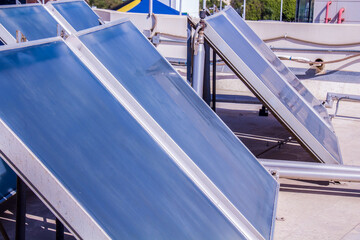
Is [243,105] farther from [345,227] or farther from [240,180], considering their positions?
[240,180]

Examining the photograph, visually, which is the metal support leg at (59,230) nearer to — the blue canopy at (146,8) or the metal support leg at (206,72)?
the metal support leg at (206,72)

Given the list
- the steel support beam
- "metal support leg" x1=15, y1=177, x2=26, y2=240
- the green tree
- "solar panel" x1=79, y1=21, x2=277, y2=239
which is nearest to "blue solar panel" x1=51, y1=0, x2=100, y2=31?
the steel support beam

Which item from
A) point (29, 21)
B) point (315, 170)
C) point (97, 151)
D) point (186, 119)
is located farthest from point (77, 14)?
point (97, 151)

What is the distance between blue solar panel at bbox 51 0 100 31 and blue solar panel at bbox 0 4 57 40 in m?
0.43

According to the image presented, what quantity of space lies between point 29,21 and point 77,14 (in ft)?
4.65

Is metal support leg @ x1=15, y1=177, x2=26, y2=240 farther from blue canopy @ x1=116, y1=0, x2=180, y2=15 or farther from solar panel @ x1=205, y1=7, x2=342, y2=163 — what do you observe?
blue canopy @ x1=116, y1=0, x2=180, y2=15

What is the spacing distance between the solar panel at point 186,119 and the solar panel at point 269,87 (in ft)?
3.38

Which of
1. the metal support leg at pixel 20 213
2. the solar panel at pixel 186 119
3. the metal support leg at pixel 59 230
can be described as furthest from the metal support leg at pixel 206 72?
the metal support leg at pixel 20 213

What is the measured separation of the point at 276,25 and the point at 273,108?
250 inches

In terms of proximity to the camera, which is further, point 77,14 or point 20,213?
point 77,14

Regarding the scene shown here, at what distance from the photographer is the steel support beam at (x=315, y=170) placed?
4309 millimetres

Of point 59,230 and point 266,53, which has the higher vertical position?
point 266,53

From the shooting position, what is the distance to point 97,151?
1.86 metres

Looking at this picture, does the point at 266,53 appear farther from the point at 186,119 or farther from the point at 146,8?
the point at 146,8
